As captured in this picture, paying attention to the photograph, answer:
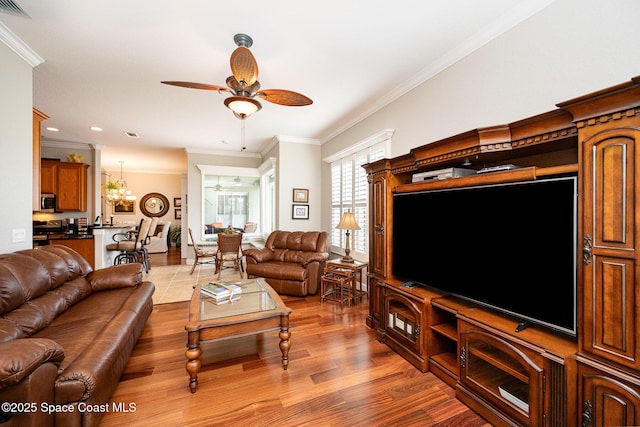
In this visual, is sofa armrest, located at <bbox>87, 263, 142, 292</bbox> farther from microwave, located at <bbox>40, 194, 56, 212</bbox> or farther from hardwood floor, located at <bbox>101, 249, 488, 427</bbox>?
microwave, located at <bbox>40, 194, 56, 212</bbox>

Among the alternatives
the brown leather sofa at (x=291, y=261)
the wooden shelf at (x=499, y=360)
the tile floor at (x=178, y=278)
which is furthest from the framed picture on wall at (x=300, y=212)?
the wooden shelf at (x=499, y=360)

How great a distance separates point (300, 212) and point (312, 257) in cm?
146

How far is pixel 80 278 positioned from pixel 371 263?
10.4 feet

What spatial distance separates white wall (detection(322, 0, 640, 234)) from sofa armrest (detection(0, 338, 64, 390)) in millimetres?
3327

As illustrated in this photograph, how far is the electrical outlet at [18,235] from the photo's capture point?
2.45m

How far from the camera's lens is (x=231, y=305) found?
2412 mm

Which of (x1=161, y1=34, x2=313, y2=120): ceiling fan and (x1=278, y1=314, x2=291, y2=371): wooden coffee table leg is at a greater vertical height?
(x1=161, y1=34, x2=313, y2=120): ceiling fan

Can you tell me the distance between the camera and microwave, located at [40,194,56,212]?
527 cm

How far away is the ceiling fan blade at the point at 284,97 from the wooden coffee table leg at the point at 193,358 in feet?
6.99

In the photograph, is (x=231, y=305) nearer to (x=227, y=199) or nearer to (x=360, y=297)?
(x=360, y=297)

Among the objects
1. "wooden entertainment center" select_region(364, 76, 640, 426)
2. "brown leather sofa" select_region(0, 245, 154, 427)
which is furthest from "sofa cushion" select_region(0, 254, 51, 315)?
"wooden entertainment center" select_region(364, 76, 640, 426)

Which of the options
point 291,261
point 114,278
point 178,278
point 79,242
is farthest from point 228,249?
point 79,242

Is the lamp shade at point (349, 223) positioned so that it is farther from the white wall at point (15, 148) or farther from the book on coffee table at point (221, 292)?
the white wall at point (15, 148)

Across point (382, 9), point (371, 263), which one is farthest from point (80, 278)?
point (382, 9)
